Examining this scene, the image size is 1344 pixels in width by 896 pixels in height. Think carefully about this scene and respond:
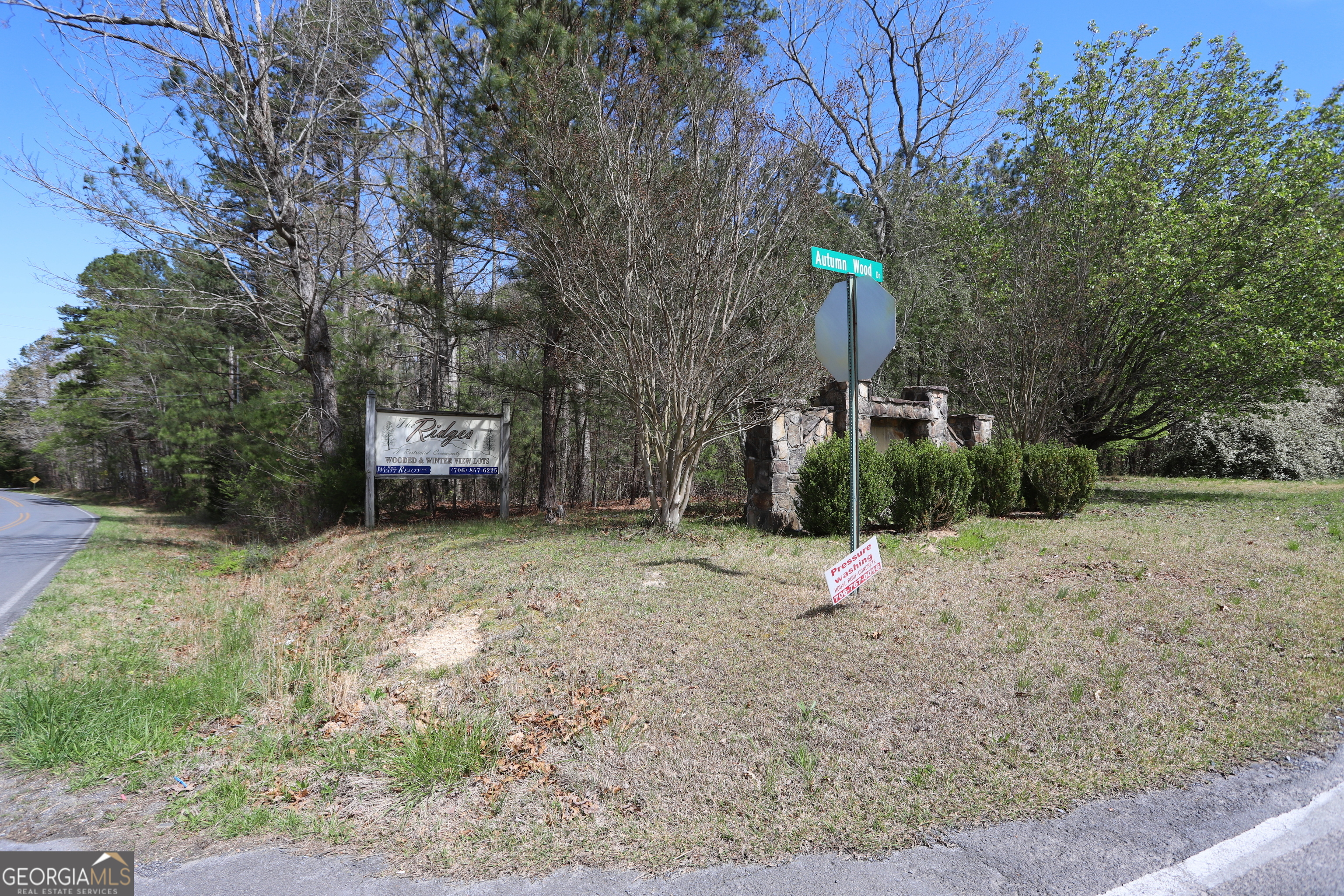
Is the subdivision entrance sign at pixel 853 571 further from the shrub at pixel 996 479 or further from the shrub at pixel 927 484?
the shrub at pixel 996 479

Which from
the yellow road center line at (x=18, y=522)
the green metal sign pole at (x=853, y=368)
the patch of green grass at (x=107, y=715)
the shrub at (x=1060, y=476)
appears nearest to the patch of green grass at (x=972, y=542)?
the shrub at (x=1060, y=476)

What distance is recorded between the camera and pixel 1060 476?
1038 cm

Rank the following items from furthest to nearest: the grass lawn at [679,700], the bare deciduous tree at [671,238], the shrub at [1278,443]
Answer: the shrub at [1278,443] → the bare deciduous tree at [671,238] → the grass lawn at [679,700]

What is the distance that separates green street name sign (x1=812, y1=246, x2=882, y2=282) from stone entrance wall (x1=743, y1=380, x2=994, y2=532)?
14.0 feet

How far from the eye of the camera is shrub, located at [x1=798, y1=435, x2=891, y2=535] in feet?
28.9

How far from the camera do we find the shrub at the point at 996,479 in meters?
10.5

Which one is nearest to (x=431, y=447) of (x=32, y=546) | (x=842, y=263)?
(x=32, y=546)

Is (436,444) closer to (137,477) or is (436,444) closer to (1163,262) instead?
(1163,262)

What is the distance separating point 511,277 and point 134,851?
11.2 m

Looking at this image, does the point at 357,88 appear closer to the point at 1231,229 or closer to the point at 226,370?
the point at 226,370

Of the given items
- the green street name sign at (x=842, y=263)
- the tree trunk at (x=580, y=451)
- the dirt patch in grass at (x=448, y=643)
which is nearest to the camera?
the dirt patch in grass at (x=448, y=643)

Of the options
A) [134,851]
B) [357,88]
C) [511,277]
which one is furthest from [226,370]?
[134,851]

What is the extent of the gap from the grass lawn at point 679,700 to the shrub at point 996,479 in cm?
336

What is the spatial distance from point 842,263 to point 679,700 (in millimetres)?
3399
